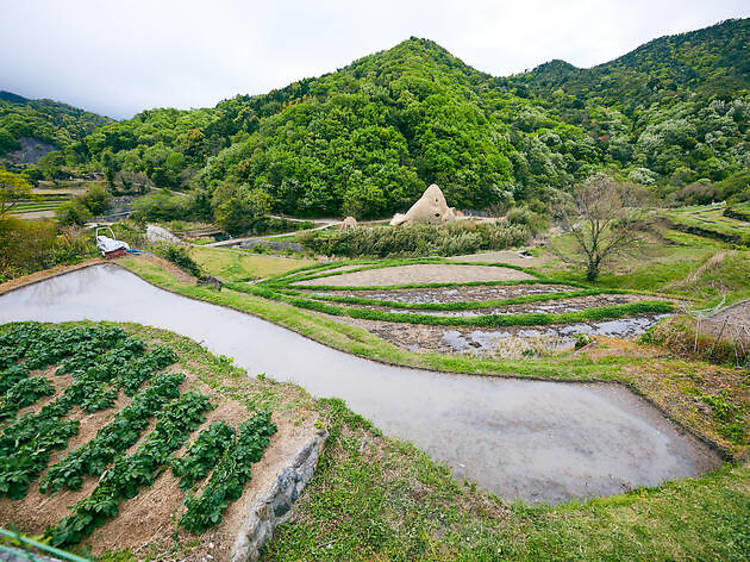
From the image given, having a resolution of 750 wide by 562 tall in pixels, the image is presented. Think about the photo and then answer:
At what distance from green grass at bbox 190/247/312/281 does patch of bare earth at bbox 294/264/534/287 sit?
15.1ft

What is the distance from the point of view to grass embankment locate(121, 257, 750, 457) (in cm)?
893

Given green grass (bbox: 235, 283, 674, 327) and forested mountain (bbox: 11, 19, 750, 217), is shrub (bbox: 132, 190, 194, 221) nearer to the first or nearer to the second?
forested mountain (bbox: 11, 19, 750, 217)

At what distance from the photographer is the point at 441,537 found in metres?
5.82

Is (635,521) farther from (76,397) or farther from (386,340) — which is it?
(76,397)

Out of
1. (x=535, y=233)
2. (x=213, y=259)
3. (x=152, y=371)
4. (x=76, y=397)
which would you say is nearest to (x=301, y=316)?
(x=152, y=371)

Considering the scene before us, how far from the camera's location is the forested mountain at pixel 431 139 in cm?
4697

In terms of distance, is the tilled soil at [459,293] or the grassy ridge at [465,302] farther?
the tilled soil at [459,293]

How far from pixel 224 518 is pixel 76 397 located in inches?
260

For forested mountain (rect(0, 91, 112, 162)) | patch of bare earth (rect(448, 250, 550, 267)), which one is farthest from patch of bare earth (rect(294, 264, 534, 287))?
forested mountain (rect(0, 91, 112, 162))

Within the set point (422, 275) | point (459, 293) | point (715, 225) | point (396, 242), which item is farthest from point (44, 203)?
point (715, 225)

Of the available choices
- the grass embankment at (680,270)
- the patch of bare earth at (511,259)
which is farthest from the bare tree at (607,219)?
the patch of bare earth at (511,259)

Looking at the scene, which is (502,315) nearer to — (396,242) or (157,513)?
(157,513)

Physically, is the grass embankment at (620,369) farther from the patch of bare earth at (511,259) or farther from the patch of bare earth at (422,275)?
the patch of bare earth at (511,259)

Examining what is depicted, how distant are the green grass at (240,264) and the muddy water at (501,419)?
9.68 meters
